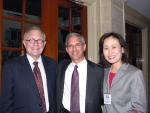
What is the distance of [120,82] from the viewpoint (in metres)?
2.21

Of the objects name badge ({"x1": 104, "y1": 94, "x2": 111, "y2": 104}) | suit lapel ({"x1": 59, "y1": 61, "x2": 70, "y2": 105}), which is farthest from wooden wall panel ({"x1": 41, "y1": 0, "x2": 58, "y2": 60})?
name badge ({"x1": 104, "y1": 94, "x2": 111, "y2": 104})

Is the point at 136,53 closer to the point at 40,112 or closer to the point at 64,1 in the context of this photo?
the point at 64,1

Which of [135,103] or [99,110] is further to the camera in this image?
[99,110]

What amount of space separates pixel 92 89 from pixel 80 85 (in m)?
0.12

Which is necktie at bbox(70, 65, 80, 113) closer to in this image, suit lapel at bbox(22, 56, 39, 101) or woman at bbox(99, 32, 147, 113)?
woman at bbox(99, 32, 147, 113)

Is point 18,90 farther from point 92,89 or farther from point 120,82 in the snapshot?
point 120,82

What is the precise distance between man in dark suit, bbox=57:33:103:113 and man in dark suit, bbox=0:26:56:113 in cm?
13

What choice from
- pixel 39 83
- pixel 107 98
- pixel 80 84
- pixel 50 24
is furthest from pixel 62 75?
pixel 50 24

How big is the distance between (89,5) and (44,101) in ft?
6.27

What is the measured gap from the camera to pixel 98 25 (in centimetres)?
388

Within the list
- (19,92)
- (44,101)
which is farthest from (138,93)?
(19,92)

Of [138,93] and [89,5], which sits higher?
[89,5]

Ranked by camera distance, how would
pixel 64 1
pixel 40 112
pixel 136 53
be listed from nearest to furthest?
pixel 40 112 < pixel 64 1 < pixel 136 53

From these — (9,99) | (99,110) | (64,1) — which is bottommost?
(99,110)
